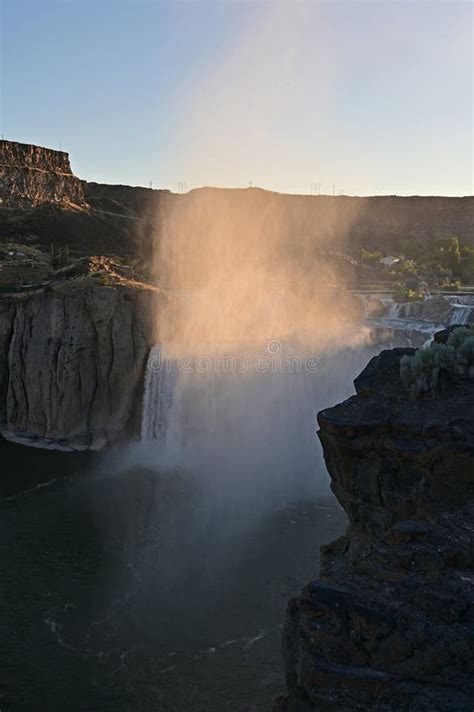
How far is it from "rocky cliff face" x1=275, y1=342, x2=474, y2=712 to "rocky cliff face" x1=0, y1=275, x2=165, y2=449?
20.1 metres

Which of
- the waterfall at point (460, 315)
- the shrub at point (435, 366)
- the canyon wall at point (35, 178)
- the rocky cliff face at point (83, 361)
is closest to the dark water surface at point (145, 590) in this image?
the rocky cliff face at point (83, 361)

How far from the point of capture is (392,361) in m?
14.6

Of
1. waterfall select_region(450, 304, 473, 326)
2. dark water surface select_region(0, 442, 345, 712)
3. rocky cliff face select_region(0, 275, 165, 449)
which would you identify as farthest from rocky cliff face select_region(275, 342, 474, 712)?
waterfall select_region(450, 304, 473, 326)

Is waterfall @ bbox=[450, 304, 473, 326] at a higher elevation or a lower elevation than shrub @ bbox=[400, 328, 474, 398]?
higher

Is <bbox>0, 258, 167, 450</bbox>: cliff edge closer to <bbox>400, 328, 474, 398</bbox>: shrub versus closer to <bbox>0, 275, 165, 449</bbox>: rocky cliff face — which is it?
<bbox>0, 275, 165, 449</bbox>: rocky cliff face

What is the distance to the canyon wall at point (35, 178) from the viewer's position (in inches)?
3337

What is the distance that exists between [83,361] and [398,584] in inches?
986

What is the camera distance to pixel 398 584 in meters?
8.52

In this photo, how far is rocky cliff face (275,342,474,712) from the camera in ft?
24.7

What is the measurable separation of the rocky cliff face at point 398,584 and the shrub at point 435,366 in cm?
41

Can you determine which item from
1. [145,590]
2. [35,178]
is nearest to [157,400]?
[145,590]

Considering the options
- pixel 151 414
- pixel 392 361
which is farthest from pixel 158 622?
pixel 151 414

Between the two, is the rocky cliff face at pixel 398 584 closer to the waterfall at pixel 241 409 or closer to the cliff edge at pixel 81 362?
the waterfall at pixel 241 409

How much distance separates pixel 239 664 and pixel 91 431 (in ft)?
62.9
